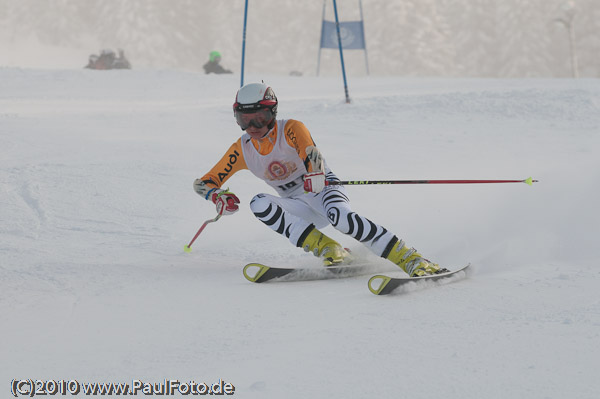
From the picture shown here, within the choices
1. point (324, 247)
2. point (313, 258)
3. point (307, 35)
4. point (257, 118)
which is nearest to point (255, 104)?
point (257, 118)

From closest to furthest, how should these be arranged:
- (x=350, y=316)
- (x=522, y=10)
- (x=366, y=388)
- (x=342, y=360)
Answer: (x=366, y=388)
(x=342, y=360)
(x=350, y=316)
(x=522, y=10)

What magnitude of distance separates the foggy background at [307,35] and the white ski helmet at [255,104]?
1425 inches

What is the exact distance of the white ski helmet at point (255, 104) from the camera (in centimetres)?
453

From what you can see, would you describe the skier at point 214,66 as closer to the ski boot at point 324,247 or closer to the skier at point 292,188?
the skier at point 292,188

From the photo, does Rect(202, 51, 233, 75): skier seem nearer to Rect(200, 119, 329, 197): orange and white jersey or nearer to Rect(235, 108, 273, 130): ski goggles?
Rect(200, 119, 329, 197): orange and white jersey

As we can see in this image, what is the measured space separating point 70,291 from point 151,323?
2.79ft

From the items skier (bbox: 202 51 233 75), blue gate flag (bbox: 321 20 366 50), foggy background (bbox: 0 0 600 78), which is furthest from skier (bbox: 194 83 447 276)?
foggy background (bbox: 0 0 600 78)

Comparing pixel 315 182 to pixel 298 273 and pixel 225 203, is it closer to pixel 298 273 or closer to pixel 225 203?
pixel 298 273

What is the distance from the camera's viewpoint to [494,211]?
600cm

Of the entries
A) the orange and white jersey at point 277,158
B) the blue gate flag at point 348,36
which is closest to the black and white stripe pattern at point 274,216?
the orange and white jersey at point 277,158

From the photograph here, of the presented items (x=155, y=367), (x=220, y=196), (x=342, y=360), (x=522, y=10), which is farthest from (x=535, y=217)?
(x=522, y=10)

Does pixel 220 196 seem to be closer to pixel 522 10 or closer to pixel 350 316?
pixel 350 316

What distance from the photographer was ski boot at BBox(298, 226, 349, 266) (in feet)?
14.9

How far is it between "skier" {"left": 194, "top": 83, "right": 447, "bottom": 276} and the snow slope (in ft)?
1.05
